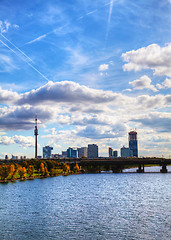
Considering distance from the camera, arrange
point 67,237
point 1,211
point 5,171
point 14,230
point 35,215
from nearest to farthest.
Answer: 1. point 67,237
2. point 14,230
3. point 35,215
4. point 1,211
5. point 5,171

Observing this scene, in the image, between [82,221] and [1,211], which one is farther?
[1,211]

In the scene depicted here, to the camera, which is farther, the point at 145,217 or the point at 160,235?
the point at 145,217

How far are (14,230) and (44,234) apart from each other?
7.58 meters

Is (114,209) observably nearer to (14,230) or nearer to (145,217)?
(145,217)

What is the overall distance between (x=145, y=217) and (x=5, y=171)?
139 metres

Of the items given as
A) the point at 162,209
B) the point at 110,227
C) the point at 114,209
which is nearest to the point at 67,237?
the point at 110,227

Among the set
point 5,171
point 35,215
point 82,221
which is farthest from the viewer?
point 5,171

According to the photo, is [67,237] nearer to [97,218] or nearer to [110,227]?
[110,227]

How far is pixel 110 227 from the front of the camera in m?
61.7

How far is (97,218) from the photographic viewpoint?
70875mm

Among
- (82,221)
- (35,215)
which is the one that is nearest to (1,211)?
(35,215)

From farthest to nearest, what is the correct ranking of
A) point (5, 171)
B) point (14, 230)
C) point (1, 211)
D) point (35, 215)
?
1. point (5, 171)
2. point (1, 211)
3. point (35, 215)
4. point (14, 230)

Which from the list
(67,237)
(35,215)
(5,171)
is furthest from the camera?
(5,171)

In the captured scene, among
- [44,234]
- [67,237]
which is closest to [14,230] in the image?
[44,234]
